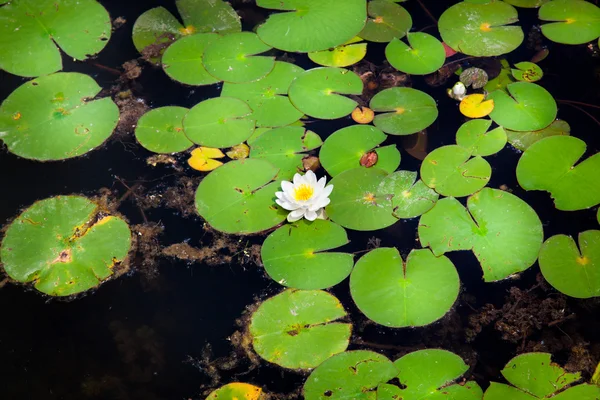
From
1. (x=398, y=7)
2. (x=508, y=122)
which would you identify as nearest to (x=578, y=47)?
(x=508, y=122)

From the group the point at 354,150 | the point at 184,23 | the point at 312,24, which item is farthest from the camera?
the point at 184,23

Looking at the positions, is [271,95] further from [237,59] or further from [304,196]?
[304,196]

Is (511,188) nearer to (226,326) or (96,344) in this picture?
(226,326)

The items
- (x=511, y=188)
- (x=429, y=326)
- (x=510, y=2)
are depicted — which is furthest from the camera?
(x=510, y=2)

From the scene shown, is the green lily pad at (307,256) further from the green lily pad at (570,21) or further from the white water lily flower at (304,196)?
the green lily pad at (570,21)

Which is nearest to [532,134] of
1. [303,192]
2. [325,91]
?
[325,91]

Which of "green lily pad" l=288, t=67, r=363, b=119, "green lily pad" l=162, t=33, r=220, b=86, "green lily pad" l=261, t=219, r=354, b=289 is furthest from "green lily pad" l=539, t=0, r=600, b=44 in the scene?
"green lily pad" l=162, t=33, r=220, b=86

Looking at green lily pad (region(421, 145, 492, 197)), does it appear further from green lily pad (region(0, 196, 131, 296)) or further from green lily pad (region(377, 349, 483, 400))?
green lily pad (region(0, 196, 131, 296))
